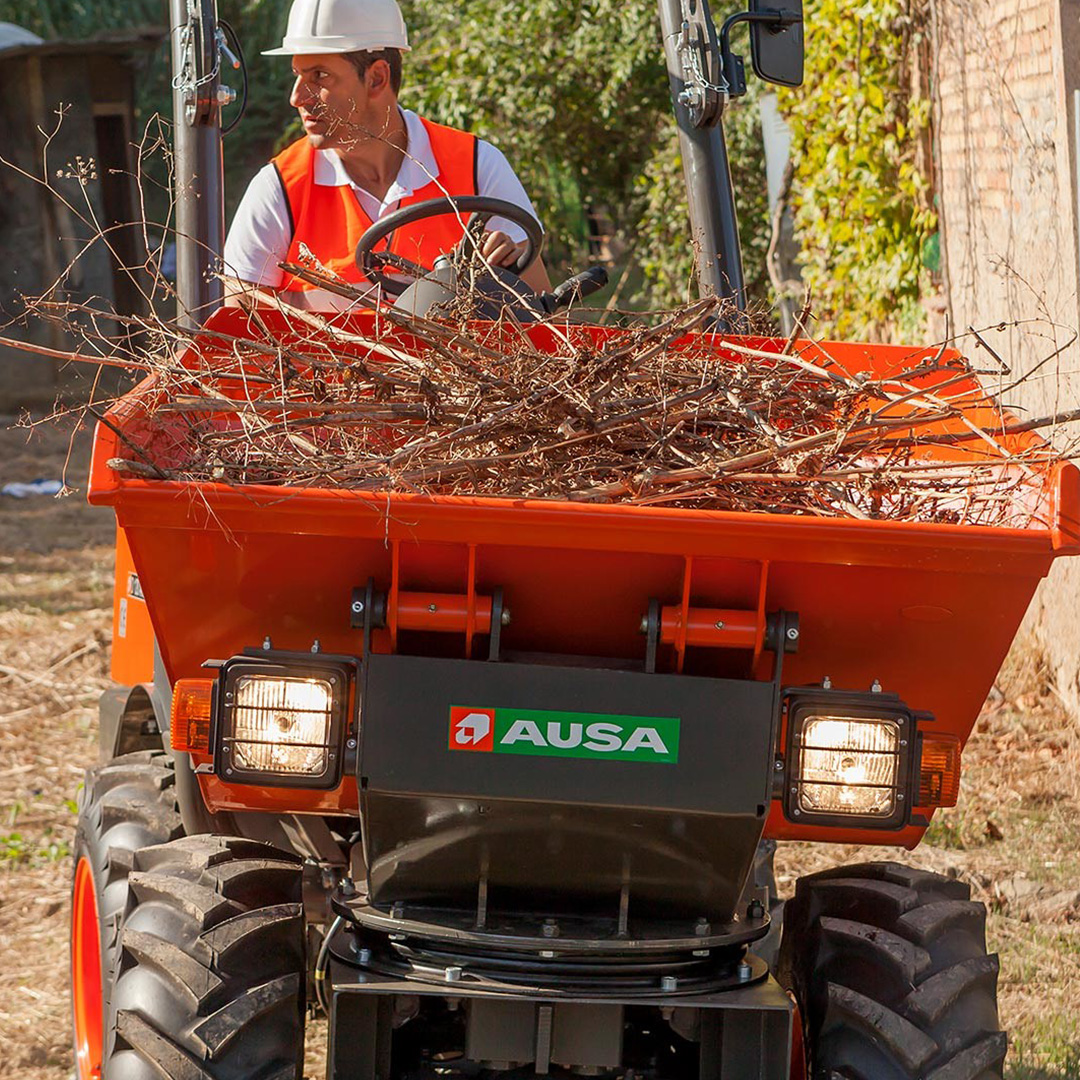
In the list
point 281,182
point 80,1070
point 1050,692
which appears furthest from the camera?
point 1050,692

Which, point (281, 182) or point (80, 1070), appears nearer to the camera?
point (80, 1070)

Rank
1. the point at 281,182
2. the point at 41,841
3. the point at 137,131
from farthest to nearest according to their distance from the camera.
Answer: the point at 137,131 → the point at 41,841 → the point at 281,182

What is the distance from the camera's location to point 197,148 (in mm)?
3584

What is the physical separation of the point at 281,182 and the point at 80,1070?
7.11 feet

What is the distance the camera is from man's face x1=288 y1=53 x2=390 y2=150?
13.1ft

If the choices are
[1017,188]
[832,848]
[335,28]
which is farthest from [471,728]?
[1017,188]

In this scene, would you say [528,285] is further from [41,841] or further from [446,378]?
[41,841]

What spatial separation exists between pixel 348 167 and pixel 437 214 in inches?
24.9

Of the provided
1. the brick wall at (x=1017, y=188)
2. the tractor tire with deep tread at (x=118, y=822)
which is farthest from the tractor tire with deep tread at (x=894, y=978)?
the brick wall at (x=1017, y=188)

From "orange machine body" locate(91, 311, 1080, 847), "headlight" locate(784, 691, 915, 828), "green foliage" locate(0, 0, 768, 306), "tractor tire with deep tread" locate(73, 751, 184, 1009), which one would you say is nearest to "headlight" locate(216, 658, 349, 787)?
"orange machine body" locate(91, 311, 1080, 847)

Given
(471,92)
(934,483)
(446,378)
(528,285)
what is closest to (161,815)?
(446,378)

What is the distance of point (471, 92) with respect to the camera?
1068cm

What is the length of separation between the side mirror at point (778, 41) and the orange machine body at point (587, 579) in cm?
116

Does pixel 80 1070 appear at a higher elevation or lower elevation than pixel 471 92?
lower
